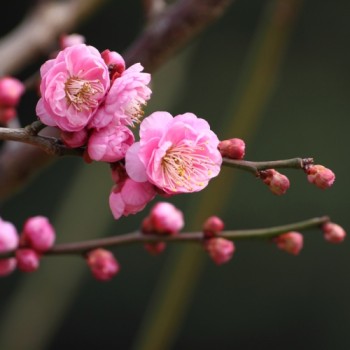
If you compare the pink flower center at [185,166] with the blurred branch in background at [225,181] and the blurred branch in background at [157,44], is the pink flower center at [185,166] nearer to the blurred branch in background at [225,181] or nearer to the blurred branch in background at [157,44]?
the blurred branch in background at [157,44]

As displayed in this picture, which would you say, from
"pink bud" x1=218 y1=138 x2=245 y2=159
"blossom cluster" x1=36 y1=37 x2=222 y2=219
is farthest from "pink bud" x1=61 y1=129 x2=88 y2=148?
"pink bud" x1=218 y1=138 x2=245 y2=159

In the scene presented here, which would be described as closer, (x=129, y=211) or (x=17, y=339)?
(x=129, y=211)

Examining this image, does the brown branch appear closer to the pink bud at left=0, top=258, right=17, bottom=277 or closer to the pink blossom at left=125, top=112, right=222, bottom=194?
the pink bud at left=0, top=258, right=17, bottom=277

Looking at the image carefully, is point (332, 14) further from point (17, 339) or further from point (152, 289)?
point (17, 339)

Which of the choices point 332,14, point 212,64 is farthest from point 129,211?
point 332,14

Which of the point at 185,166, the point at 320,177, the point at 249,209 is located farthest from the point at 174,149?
the point at 249,209

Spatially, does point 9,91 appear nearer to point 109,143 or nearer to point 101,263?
point 101,263

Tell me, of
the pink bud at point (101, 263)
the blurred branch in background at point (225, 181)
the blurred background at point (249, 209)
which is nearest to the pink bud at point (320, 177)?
the pink bud at point (101, 263)

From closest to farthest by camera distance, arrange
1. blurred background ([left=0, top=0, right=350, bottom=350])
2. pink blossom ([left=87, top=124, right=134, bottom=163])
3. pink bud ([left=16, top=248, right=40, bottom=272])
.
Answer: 1. pink blossom ([left=87, top=124, right=134, bottom=163])
2. pink bud ([left=16, top=248, right=40, bottom=272])
3. blurred background ([left=0, top=0, right=350, bottom=350])

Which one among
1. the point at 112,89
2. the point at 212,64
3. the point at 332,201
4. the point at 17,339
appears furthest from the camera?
the point at 212,64
